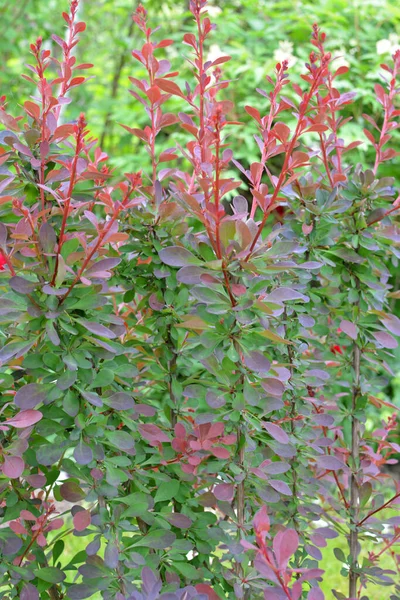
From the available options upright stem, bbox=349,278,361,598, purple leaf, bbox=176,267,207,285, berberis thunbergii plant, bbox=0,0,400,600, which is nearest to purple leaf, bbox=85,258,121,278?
berberis thunbergii plant, bbox=0,0,400,600

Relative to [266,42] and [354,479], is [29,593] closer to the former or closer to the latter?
[354,479]

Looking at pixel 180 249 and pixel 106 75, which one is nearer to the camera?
pixel 180 249

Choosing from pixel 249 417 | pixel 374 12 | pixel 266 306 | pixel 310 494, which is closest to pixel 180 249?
pixel 266 306

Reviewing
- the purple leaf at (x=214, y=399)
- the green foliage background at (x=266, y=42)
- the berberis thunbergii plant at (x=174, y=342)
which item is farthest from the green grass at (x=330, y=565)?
the green foliage background at (x=266, y=42)

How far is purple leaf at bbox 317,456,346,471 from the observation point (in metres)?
1.40

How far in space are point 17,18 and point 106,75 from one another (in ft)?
9.25

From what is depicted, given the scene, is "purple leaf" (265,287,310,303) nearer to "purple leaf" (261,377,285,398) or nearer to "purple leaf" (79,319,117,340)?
"purple leaf" (261,377,285,398)

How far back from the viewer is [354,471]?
161 cm

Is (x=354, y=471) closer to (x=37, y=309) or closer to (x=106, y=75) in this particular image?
(x=37, y=309)

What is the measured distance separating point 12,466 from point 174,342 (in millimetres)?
461

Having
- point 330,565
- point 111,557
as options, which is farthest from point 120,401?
point 330,565

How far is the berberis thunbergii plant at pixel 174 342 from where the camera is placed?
45.3 inches

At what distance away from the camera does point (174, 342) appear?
1.44 m

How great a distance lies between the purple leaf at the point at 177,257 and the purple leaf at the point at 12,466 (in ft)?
1.44
